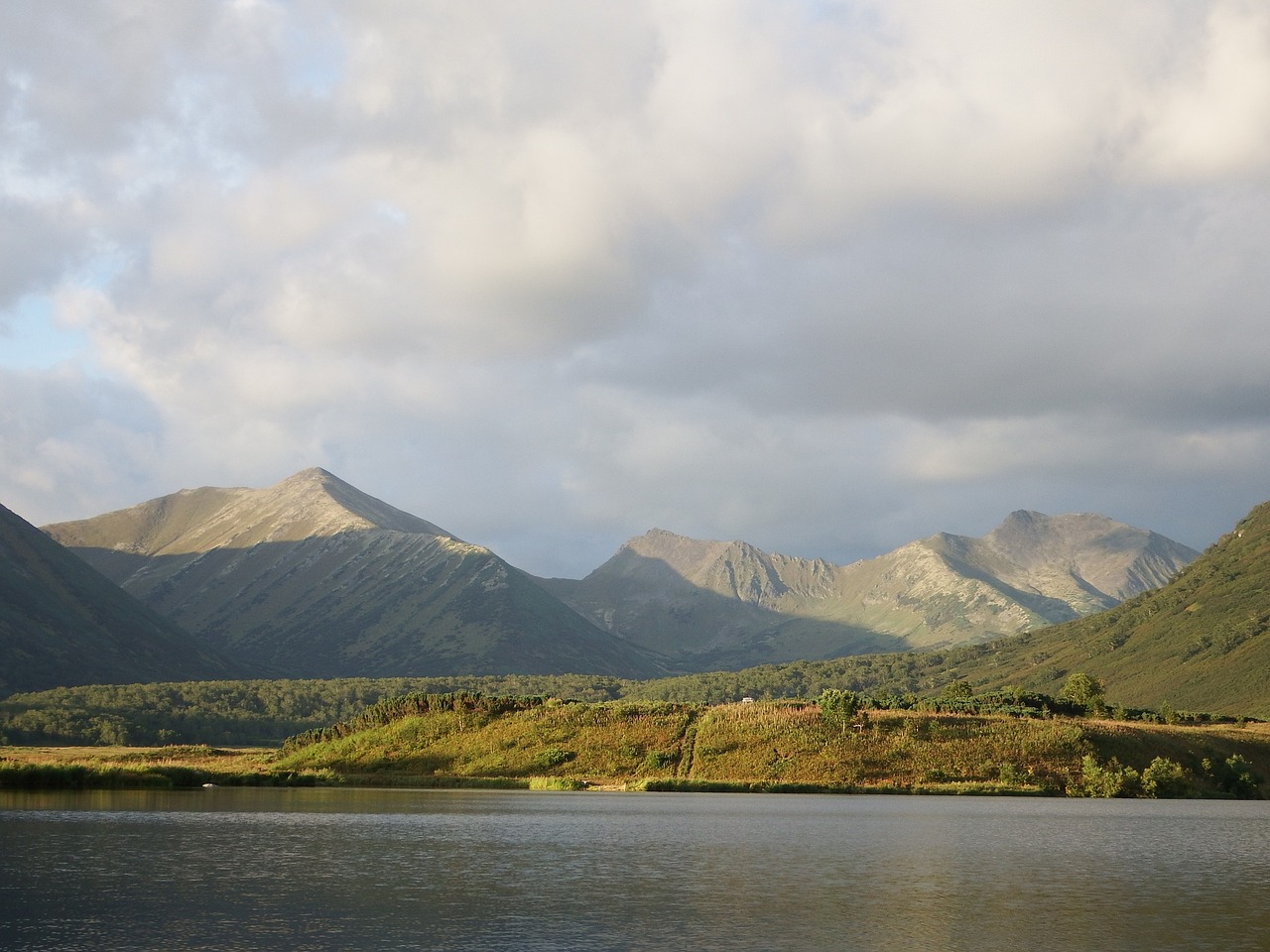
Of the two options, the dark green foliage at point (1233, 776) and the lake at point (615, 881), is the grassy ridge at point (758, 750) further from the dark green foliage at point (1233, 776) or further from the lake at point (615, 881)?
the lake at point (615, 881)

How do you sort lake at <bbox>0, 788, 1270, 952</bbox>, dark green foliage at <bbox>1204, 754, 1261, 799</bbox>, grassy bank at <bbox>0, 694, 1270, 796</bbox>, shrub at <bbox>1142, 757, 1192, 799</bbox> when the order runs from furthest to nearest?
1. dark green foliage at <bbox>1204, 754, 1261, 799</bbox>
2. shrub at <bbox>1142, 757, 1192, 799</bbox>
3. grassy bank at <bbox>0, 694, 1270, 796</bbox>
4. lake at <bbox>0, 788, 1270, 952</bbox>

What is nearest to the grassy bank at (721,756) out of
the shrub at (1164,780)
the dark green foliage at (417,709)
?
the shrub at (1164,780)

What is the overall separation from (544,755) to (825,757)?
38.7 metres

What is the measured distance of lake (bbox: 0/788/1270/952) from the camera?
147 feet

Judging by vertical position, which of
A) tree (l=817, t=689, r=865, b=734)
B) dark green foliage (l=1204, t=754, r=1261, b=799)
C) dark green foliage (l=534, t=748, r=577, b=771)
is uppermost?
tree (l=817, t=689, r=865, b=734)

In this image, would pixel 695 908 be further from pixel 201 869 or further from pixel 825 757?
pixel 825 757

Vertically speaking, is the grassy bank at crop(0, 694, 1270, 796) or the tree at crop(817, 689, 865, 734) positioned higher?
the tree at crop(817, 689, 865, 734)

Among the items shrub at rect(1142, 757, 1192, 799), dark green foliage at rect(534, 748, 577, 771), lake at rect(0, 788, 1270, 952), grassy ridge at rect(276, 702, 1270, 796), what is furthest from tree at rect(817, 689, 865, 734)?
lake at rect(0, 788, 1270, 952)

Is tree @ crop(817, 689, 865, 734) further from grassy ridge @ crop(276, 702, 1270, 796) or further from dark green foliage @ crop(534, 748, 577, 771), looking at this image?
dark green foliage @ crop(534, 748, 577, 771)

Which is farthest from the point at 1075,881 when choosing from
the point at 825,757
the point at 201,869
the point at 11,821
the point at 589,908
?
the point at 825,757

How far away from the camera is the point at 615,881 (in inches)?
2324

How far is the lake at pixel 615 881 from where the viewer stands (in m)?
44.9

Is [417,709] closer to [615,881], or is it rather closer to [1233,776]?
[1233,776]

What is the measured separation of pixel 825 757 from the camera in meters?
155
